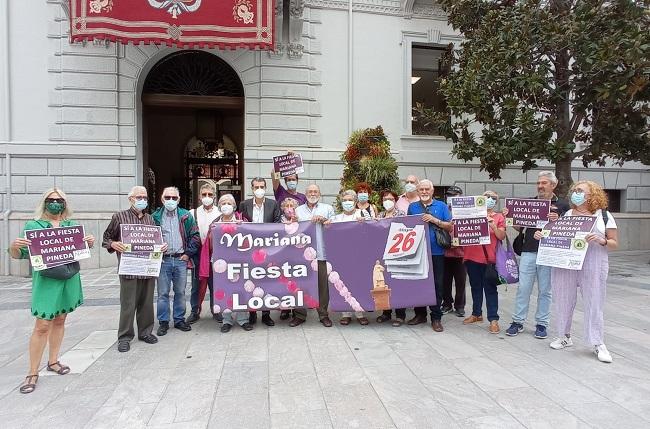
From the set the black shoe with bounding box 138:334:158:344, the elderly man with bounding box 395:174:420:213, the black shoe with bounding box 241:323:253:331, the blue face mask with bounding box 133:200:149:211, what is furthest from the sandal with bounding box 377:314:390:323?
the blue face mask with bounding box 133:200:149:211

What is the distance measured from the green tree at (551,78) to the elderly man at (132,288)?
6.66 metres

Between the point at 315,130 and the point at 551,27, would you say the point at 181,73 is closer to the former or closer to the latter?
the point at 315,130

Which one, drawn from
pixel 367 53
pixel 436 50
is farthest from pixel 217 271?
pixel 436 50

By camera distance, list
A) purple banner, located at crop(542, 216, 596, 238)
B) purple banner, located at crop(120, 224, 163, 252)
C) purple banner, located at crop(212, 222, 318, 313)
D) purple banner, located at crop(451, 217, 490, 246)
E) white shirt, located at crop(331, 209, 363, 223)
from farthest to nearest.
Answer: white shirt, located at crop(331, 209, 363, 223) < purple banner, located at crop(212, 222, 318, 313) < purple banner, located at crop(451, 217, 490, 246) < purple banner, located at crop(120, 224, 163, 252) < purple banner, located at crop(542, 216, 596, 238)

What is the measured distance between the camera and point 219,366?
4.64m

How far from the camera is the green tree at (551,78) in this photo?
801cm

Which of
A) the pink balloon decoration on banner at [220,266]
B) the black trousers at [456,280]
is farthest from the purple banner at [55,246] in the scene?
the black trousers at [456,280]

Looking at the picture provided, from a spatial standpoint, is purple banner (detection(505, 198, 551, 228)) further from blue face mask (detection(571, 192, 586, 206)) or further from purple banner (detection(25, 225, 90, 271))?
purple banner (detection(25, 225, 90, 271))

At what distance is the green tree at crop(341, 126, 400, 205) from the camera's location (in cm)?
825

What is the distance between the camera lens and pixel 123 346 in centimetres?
514

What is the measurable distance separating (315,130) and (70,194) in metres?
6.57

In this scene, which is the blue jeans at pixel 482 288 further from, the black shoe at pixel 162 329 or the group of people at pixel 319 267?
the black shoe at pixel 162 329

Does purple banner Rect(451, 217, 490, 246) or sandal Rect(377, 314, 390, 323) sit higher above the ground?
purple banner Rect(451, 217, 490, 246)

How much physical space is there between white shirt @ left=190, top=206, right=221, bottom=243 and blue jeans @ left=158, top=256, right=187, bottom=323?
501mm
